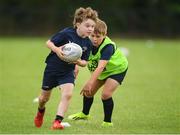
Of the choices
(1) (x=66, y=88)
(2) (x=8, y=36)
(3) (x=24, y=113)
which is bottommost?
(2) (x=8, y=36)

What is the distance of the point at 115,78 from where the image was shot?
10117 mm

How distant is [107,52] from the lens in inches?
387

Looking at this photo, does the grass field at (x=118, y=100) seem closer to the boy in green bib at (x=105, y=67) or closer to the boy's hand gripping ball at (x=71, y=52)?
the boy in green bib at (x=105, y=67)

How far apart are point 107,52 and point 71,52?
95 cm

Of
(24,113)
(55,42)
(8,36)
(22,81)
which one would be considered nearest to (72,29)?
(55,42)

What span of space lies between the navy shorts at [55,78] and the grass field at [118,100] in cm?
64

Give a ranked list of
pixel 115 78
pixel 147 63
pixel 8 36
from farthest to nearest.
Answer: pixel 8 36, pixel 147 63, pixel 115 78

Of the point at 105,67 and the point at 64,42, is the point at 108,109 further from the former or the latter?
the point at 64,42

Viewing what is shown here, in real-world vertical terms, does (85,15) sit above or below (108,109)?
above

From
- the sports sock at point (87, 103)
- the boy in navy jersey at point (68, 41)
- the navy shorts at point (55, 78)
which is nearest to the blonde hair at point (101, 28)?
the boy in navy jersey at point (68, 41)

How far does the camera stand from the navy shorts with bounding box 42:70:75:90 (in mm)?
9289

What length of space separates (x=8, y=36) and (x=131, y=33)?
8.67 meters

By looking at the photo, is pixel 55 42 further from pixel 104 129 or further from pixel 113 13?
pixel 113 13

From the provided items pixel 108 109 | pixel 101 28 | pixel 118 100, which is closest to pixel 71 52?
pixel 101 28
